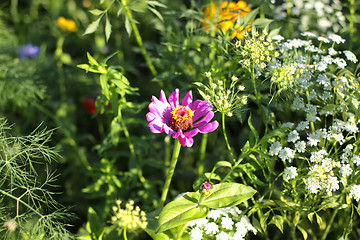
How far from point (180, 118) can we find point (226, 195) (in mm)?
322

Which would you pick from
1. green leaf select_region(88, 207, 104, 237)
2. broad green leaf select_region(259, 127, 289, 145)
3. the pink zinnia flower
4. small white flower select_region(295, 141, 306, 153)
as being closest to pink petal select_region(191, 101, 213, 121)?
the pink zinnia flower

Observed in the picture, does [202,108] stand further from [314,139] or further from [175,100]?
[314,139]

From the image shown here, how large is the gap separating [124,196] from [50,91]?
3.14 ft

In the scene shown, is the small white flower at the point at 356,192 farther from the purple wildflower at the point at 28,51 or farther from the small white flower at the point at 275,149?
the purple wildflower at the point at 28,51

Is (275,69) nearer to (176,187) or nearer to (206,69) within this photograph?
(206,69)

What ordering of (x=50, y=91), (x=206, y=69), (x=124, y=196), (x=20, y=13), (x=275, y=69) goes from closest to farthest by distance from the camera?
1. (x=275, y=69)
2. (x=206, y=69)
3. (x=124, y=196)
4. (x=50, y=91)
5. (x=20, y=13)

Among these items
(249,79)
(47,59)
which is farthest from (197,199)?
(47,59)

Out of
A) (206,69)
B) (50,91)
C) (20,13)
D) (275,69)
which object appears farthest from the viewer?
(20,13)

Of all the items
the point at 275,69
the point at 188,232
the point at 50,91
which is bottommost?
the point at 50,91

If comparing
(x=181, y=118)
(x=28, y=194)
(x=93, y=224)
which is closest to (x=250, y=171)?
(x=181, y=118)

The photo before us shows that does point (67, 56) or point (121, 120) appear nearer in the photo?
point (121, 120)

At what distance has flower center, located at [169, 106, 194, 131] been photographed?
52.6 inches

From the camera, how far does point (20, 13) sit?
3.31 metres

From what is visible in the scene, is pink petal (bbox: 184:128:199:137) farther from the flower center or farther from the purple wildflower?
the purple wildflower
